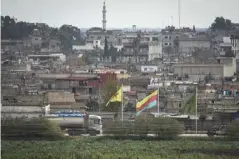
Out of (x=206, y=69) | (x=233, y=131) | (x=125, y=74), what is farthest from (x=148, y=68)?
(x=233, y=131)

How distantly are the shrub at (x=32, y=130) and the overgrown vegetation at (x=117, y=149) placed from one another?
0.24 meters

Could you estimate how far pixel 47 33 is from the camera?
22.8 meters

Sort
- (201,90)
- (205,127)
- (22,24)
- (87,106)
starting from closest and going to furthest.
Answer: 1. (205,127)
2. (87,106)
3. (201,90)
4. (22,24)

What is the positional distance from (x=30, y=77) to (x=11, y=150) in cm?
656

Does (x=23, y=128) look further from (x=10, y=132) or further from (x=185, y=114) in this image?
(x=185, y=114)

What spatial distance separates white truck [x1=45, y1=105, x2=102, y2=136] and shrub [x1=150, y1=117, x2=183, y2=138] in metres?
0.59

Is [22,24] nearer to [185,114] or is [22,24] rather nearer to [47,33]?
[47,33]

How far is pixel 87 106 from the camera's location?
10.3 m

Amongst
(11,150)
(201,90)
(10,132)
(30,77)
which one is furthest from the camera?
(30,77)

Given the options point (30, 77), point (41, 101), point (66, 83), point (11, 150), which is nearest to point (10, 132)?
point (11, 150)

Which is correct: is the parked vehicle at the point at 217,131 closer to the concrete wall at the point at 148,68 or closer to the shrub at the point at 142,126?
the shrub at the point at 142,126

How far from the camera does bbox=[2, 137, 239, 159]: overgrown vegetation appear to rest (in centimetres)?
707

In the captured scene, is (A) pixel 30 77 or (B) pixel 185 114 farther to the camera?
(A) pixel 30 77

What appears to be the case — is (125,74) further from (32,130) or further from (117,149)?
(117,149)
